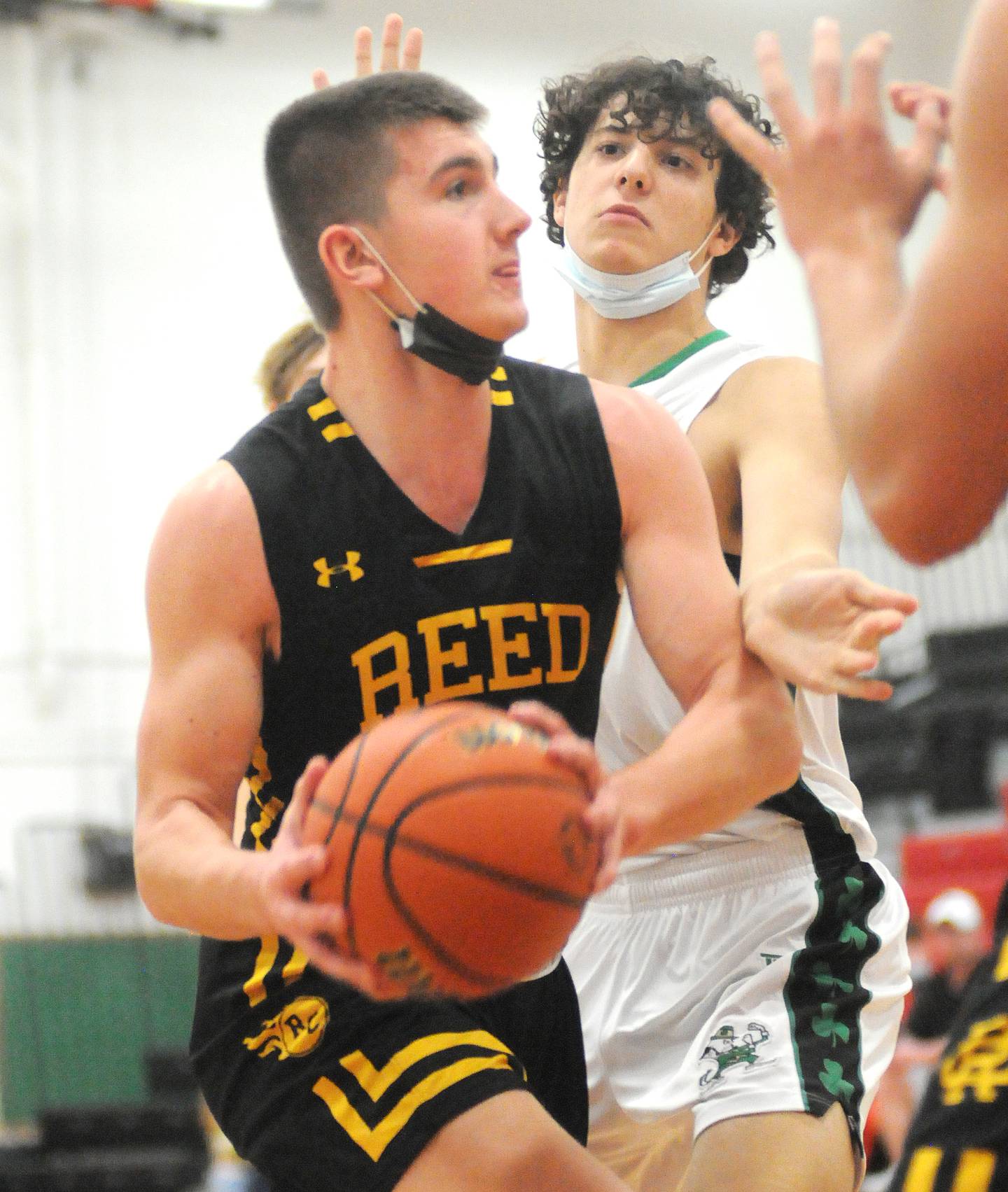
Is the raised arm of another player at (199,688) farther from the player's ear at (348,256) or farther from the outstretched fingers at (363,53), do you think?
the outstretched fingers at (363,53)

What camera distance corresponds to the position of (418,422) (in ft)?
9.86

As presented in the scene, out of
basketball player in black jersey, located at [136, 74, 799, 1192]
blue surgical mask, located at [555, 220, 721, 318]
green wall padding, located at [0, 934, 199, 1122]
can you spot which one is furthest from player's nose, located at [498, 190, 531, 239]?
green wall padding, located at [0, 934, 199, 1122]

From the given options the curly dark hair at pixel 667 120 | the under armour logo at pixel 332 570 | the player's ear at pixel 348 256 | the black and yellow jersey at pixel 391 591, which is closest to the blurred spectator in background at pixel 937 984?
the curly dark hair at pixel 667 120

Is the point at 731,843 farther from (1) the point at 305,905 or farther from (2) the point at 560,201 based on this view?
(2) the point at 560,201

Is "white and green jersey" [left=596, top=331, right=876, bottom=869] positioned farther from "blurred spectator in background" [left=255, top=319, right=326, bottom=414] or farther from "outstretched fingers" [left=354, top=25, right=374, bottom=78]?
"blurred spectator in background" [left=255, top=319, right=326, bottom=414]

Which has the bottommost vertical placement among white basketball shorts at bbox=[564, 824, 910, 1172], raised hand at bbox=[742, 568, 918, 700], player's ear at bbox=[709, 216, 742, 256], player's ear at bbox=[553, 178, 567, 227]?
white basketball shorts at bbox=[564, 824, 910, 1172]

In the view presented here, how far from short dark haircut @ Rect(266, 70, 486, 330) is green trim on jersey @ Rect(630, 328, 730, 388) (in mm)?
885

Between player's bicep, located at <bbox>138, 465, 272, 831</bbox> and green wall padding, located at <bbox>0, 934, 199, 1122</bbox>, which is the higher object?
player's bicep, located at <bbox>138, 465, 272, 831</bbox>

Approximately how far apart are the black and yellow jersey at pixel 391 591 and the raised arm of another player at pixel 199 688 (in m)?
0.05

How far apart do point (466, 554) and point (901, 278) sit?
41.3 inches

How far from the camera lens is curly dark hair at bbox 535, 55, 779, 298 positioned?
404 centimetres

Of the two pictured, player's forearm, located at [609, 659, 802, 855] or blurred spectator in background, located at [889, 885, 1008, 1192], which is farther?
player's forearm, located at [609, 659, 802, 855]

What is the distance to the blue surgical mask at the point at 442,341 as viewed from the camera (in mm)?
2922

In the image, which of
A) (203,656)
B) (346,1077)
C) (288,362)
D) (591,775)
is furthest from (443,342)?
(288,362)
